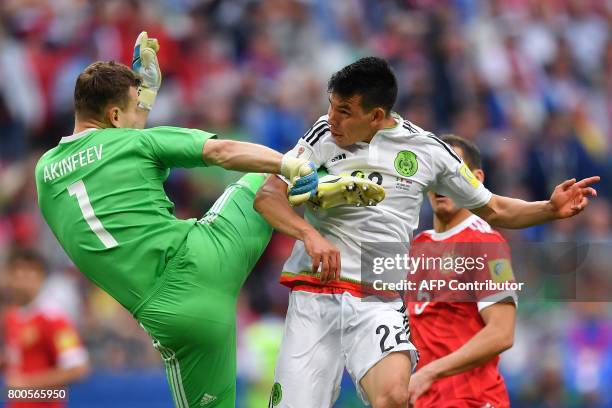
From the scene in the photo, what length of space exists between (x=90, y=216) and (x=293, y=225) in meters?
1.03

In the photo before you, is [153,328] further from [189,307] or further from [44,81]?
[44,81]

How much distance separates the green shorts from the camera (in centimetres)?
602

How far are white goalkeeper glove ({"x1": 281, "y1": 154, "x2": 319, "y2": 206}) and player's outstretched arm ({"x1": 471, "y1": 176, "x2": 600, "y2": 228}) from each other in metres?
1.24

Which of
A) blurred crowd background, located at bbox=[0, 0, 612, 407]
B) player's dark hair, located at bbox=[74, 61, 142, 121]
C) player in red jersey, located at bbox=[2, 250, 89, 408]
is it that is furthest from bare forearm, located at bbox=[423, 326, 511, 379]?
blurred crowd background, located at bbox=[0, 0, 612, 407]

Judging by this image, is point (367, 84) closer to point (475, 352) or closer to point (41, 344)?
point (475, 352)

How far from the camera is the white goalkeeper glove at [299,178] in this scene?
18.5 ft

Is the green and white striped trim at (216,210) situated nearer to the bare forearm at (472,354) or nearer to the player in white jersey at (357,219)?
the player in white jersey at (357,219)

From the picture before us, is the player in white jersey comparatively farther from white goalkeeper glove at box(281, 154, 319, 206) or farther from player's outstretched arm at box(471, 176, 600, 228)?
white goalkeeper glove at box(281, 154, 319, 206)

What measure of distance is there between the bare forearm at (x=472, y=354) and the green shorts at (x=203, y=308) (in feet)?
3.71

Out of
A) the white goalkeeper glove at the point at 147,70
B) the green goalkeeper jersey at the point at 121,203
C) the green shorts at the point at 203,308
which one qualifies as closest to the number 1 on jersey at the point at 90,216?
the green goalkeeper jersey at the point at 121,203

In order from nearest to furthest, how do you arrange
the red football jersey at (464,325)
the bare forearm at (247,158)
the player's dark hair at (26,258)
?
the bare forearm at (247,158)
the red football jersey at (464,325)
the player's dark hair at (26,258)

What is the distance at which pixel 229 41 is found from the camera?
13328mm

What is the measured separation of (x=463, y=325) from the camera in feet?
22.3

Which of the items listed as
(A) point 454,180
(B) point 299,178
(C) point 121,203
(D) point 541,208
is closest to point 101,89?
(C) point 121,203
